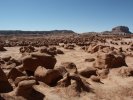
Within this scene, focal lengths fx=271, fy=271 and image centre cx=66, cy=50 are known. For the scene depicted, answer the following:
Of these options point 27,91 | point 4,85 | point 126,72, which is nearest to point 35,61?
point 4,85

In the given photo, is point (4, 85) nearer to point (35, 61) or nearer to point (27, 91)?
point (27, 91)

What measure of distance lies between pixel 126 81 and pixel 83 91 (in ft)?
14.0

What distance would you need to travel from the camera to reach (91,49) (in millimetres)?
34438

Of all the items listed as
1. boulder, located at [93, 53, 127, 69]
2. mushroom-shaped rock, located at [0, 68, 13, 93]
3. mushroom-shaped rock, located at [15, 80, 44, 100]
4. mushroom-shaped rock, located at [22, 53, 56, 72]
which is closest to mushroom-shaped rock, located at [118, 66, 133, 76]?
boulder, located at [93, 53, 127, 69]

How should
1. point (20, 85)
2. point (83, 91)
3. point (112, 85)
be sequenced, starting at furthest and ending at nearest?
point (112, 85) → point (83, 91) → point (20, 85)

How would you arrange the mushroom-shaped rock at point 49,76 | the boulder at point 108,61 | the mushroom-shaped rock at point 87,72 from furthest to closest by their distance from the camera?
the boulder at point 108,61 < the mushroom-shaped rock at point 87,72 < the mushroom-shaped rock at point 49,76

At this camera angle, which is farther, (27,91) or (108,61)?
(108,61)

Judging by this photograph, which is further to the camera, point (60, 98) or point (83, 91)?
point (83, 91)

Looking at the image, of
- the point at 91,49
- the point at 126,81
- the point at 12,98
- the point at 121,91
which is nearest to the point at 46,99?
the point at 12,98

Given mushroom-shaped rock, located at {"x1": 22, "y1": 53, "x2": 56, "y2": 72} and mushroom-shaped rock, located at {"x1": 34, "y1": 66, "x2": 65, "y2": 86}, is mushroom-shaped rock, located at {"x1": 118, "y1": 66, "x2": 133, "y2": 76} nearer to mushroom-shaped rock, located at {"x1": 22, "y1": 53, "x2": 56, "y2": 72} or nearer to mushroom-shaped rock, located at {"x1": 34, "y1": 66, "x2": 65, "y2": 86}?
mushroom-shaped rock, located at {"x1": 22, "y1": 53, "x2": 56, "y2": 72}

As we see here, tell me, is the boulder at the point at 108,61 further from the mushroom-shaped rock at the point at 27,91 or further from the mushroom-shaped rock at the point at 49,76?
the mushroom-shaped rock at the point at 27,91

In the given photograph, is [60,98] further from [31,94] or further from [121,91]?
[121,91]

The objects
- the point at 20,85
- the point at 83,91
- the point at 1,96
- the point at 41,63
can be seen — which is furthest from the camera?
the point at 41,63

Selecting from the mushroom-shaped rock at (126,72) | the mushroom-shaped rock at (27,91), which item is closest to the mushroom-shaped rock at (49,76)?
the mushroom-shaped rock at (27,91)
